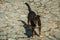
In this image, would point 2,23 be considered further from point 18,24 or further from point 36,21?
point 36,21

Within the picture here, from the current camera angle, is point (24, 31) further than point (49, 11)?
No

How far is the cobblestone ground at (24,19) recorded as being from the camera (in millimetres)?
9609

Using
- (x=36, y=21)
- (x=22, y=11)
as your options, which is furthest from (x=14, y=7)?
(x=36, y=21)

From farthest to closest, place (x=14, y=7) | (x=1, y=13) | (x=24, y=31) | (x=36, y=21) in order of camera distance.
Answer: (x=14, y=7)
(x=1, y=13)
(x=24, y=31)
(x=36, y=21)

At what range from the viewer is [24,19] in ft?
35.8

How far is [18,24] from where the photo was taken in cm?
1046

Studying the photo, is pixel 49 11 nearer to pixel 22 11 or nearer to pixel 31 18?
pixel 22 11

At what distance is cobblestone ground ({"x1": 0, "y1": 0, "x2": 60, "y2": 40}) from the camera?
9.61m

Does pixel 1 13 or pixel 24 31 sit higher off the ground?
pixel 1 13

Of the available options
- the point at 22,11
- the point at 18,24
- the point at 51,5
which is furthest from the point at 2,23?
the point at 51,5

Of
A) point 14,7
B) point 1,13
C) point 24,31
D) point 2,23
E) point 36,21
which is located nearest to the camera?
point 36,21

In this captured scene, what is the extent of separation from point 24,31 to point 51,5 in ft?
10.7

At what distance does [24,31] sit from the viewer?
990 centimetres

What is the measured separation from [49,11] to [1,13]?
2.37 meters
